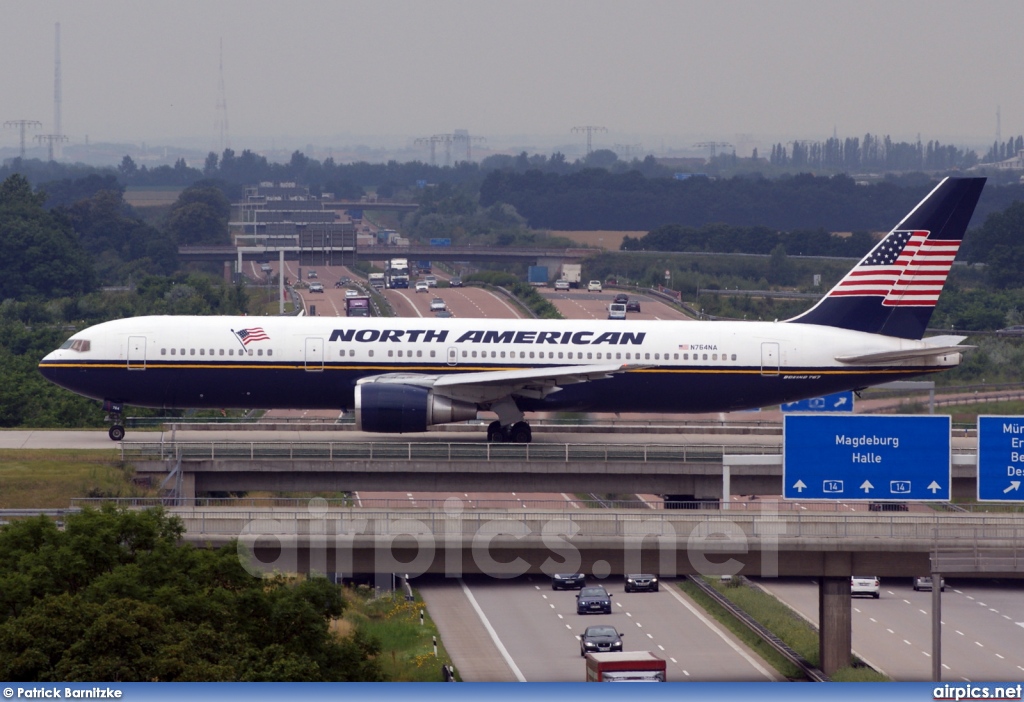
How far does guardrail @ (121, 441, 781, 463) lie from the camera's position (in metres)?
62.0

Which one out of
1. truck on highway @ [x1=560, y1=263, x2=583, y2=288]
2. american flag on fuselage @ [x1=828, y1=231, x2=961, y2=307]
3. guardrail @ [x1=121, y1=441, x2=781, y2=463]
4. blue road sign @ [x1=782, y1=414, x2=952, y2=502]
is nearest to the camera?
blue road sign @ [x1=782, y1=414, x2=952, y2=502]

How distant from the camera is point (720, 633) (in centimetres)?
6538

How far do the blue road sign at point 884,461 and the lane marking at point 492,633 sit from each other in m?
14.1

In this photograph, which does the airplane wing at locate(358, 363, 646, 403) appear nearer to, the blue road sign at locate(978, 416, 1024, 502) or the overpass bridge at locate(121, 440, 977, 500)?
the overpass bridge at locate(121, 440, 977, 500)

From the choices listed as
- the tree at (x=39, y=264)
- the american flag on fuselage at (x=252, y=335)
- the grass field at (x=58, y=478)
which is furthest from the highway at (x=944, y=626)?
the tree at (x=39, y=264)

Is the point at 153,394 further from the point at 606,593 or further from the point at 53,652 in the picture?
the point at 53,652

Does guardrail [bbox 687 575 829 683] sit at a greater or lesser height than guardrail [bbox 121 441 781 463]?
lesser

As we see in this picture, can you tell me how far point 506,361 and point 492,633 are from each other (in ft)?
40.5

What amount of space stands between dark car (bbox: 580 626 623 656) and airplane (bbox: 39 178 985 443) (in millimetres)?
9013

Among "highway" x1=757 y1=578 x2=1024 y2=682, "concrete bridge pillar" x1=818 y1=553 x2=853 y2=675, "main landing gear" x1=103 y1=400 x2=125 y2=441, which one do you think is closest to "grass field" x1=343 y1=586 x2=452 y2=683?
"main landing gear" x1=103 y1=400 x2=125 y2=441

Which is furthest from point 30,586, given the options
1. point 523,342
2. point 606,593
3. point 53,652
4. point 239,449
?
point 606,593

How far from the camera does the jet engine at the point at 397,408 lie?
60719 millimetres

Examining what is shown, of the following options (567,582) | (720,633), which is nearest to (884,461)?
(720,633)

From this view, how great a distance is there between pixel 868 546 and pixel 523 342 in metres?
20.6
